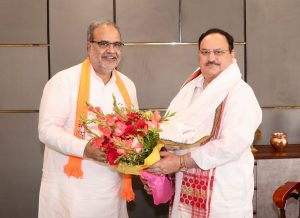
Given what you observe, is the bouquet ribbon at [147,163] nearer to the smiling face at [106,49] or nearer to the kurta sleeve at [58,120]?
the kurta sleeve at [58,120]

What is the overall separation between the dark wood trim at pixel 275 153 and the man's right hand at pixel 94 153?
1959mm

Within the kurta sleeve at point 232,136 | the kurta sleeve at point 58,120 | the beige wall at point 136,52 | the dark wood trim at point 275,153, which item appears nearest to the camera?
the kurta sleeve at point 232,136

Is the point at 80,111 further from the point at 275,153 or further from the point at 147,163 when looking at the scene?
the point at 275,153

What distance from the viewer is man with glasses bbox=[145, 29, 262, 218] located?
7.89ft

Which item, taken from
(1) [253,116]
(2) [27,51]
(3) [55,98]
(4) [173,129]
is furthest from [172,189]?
(2) [27,51]

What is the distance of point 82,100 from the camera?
2803 mm

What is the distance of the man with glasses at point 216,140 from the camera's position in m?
2.40

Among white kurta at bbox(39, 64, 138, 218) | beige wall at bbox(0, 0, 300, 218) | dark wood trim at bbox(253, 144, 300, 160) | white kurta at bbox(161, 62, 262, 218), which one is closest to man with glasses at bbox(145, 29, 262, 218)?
white kurta at bbox(161, 62, 262, 218)

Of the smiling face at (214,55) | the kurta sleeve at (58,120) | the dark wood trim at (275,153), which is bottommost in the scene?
the dark wood trim at (275,153)

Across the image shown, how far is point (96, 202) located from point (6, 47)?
214cm

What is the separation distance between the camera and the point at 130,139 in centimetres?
226

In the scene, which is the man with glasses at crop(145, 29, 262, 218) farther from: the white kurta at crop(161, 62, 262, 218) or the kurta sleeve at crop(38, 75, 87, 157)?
the kurta sleeve at crop(38, 75, 87, 157)

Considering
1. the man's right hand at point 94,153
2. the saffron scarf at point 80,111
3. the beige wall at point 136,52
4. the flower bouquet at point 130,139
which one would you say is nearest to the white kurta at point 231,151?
the flower bouquet at point 130,139

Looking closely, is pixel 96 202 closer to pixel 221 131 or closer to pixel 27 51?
pixel 221 131
